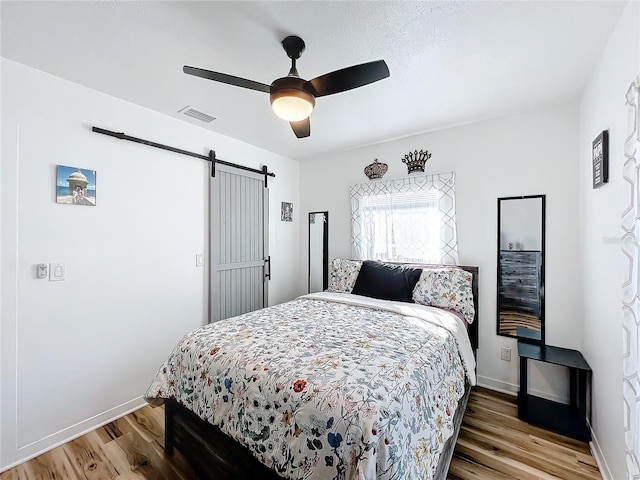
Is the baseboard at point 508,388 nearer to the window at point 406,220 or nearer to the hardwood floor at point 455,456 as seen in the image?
the hardwood floor at point 455,456

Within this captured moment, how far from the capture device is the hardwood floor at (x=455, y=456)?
1681 millimetres

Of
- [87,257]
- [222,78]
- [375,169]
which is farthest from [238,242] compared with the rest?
[222,78]

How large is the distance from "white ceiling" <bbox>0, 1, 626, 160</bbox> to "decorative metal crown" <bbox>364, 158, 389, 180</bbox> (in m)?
0.86

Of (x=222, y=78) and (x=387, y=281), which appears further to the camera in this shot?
(x=387, y=281)

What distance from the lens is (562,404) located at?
7.47ft

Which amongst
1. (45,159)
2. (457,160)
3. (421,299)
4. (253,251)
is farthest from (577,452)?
(45,159)

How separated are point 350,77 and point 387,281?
6.04ft

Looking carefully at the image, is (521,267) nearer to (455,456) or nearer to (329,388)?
(455,456)

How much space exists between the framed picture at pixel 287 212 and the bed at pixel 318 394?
1833mm

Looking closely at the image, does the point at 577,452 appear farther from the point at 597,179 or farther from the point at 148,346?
the point at 148,346

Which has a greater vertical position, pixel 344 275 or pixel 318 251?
pixel 318 251

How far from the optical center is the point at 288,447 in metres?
1.20

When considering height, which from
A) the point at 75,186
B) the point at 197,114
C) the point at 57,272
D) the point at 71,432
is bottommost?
the point at 71,432

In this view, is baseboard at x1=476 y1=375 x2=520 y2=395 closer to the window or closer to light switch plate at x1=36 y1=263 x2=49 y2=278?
the window
